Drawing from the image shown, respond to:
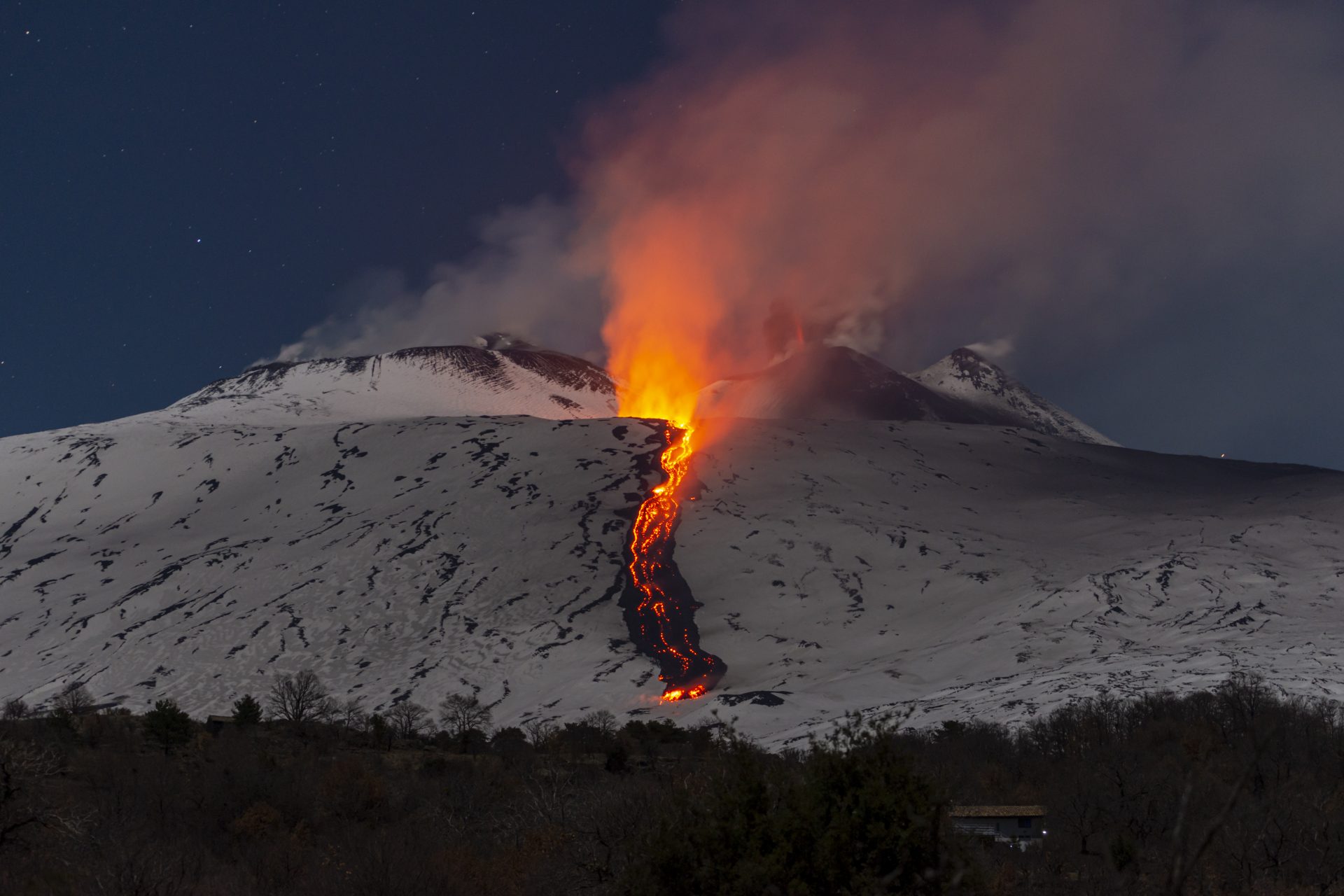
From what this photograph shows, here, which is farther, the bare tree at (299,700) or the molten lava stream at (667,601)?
the molten lava stream at (667,601)

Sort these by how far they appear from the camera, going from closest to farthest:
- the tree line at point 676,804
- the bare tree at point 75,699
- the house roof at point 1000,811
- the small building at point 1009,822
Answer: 1. the tree line at point 676,804
2. the small building at point 1009,822
3. the house roof at point 1000,811
4. the bare tree at point 75,699

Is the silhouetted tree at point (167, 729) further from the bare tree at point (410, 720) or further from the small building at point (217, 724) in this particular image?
the bare tree at point (410, 720)

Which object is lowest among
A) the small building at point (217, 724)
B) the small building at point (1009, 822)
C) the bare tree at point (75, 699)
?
the small building at point (1009, 822)

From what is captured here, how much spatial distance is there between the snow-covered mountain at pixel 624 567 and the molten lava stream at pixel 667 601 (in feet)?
5.60

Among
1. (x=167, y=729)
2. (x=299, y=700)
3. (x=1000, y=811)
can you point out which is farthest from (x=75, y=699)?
(x=1000, y=811)

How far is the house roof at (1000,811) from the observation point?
138 feet

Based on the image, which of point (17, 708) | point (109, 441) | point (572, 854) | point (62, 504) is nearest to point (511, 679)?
point (17, 708)

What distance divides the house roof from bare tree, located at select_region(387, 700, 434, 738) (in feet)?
132

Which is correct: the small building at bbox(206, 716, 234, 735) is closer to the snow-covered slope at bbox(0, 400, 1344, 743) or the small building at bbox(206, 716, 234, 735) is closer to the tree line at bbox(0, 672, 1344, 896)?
the tree line at bbox(0, 672, 1344, 896)

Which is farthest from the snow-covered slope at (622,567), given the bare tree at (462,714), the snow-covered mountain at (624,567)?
the bare tree at (462,714)

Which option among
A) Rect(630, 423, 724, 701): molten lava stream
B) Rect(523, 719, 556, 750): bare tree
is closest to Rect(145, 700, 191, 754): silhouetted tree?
Rect(523, 719, 556, 750): bare tree

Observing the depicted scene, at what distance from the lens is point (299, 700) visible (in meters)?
69.6

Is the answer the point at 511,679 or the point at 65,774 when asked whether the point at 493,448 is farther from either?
the point at 65,774

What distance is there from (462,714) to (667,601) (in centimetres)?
2982
